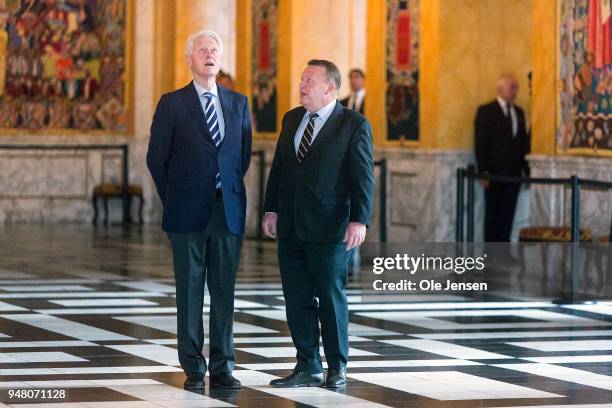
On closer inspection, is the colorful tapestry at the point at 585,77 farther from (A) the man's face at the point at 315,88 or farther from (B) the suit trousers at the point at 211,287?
(B) the suit trousers at the point at 211,287

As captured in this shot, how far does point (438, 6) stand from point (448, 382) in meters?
8.45

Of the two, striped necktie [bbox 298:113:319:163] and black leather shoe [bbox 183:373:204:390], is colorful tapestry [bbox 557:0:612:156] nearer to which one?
striped necktie [bbox 298:113:319:163]

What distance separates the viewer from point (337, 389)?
7684 millimetres

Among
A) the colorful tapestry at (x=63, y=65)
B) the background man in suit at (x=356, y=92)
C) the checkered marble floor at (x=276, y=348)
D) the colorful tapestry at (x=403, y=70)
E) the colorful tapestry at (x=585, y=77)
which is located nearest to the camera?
the checkered marble floor at (x=276, y=348)

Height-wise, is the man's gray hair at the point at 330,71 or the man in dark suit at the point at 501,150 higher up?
the man's gray hair at the point at 330,71

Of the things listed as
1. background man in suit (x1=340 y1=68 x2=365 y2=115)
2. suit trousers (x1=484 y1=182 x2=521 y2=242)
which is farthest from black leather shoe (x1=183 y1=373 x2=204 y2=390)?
background man in suit (x1=340 y1=68 x2=365 y2=115)

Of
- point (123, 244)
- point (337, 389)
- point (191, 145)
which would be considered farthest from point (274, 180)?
point (123, 244)

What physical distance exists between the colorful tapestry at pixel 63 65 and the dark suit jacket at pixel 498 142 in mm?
7862

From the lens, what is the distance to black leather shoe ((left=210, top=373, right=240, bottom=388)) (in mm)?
7656

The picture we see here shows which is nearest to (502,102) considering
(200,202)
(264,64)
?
(264,64)

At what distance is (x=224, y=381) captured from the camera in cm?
766

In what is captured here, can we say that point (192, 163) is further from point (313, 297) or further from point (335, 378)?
point (335, 378)

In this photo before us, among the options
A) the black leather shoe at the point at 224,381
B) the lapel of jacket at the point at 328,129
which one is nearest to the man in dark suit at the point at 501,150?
the lapel of jacket at the point at 328,129

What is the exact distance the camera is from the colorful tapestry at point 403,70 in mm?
16641
